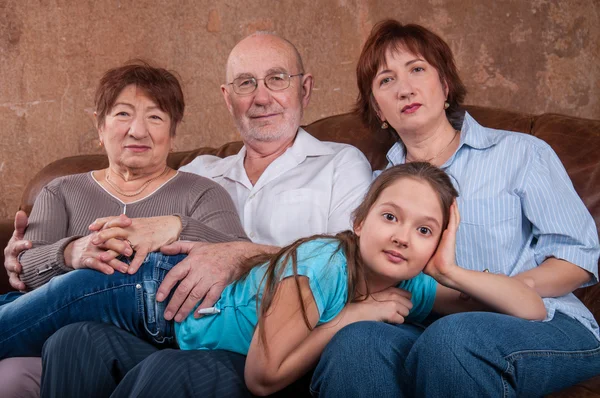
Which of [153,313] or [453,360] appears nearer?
[453,360]

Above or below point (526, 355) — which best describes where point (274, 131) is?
above

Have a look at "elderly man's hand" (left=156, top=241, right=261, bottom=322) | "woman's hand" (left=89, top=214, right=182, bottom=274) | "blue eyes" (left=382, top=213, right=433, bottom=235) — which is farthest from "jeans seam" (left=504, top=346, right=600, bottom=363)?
"woman's hand" (left=89, top=214, right=182, bottom=274)

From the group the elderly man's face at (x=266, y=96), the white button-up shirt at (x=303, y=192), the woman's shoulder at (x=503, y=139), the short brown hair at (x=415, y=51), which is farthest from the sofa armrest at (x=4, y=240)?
the woman's shoulder at (x=503, y=139)

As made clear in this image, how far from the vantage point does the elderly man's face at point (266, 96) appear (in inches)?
108

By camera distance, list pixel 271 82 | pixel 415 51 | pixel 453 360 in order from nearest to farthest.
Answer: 1. pixel 453 360
2. pixel 415 51
3. pixel 271 82

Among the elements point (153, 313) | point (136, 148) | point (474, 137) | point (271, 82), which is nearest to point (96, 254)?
point (153, 313)

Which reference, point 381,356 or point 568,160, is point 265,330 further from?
point 568,160

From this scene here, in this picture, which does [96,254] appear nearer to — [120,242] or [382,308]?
[120,242]

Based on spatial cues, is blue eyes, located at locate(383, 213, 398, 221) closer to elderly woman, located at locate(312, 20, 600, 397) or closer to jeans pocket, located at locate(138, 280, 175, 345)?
elderly woman, located at locate(312, 20, 600, 397)

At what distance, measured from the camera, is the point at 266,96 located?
2.73m

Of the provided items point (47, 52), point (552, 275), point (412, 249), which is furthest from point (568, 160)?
point (47, 52)

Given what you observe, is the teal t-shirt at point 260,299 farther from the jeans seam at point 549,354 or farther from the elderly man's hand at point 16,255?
the elderly man's hand at point 16,255

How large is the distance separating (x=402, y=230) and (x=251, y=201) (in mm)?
1020

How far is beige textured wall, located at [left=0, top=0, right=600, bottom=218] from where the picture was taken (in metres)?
3.80
